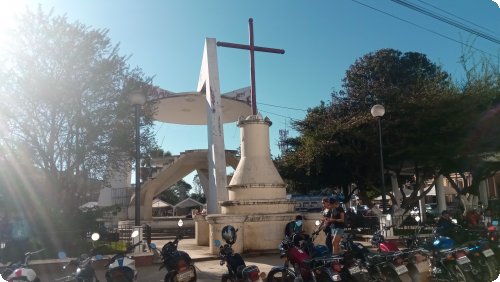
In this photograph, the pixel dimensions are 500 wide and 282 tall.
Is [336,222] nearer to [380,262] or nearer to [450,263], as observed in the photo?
[380,262]

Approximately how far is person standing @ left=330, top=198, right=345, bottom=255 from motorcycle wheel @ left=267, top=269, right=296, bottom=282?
177 centimetres

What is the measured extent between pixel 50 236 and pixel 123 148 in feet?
15.5

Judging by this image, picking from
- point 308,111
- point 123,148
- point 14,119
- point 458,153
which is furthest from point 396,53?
point 14,119

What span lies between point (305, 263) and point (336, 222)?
2.61 m

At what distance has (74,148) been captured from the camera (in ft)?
52.2

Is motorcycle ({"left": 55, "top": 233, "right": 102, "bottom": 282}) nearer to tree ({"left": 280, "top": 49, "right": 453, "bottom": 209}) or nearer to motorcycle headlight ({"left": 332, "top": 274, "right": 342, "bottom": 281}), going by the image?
motorcycle headlight ({"left": 332, "top": 274, "right": 342, "bottom": 281})

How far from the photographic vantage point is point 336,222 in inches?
381

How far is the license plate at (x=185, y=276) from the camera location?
7.16m

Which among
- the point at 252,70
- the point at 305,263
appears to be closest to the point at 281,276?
the point at 305,263

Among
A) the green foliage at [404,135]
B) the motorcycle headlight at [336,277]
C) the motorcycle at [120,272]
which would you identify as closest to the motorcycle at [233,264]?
the motorcycle headlight at [336,277]

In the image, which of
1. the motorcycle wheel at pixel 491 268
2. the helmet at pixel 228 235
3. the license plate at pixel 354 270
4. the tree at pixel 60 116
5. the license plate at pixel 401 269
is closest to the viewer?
the license plate at pixel 354 270

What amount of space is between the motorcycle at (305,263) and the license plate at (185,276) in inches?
60.7

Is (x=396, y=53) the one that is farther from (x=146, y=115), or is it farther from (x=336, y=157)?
(x=146, y=115)

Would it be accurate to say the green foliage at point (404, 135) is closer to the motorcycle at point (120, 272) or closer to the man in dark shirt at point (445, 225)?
the man in dark shirt at point (445, 225)
